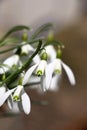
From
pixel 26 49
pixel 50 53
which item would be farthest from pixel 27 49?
pixel 50 53

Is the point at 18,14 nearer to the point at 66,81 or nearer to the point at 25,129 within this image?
the point at 66,81

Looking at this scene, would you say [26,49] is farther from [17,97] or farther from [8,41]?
[17,97]

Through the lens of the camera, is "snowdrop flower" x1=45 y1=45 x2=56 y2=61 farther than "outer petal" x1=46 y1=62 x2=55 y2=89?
Yes

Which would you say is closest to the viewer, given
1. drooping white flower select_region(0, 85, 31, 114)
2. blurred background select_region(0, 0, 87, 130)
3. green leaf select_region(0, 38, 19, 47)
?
drooping white flower select_region(0, 85, 31, 114)

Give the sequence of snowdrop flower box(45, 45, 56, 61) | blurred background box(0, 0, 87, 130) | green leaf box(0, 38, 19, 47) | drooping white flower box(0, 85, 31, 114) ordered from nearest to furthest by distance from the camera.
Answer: drooping white flower box(0, 85, 31, 114) → green leaf box(0, 38, 19, 47) → snowdrop flower box(45, 45, 56, 61) → blurred background box(0, 0, 87, 130)

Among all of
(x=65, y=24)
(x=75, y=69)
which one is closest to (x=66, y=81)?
(x=75, y=69)

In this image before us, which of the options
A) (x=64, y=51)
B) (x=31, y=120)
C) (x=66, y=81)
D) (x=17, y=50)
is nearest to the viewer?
(x=17, y=50)

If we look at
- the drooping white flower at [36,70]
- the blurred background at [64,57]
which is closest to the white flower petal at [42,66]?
the drooping white flower at [36,70]

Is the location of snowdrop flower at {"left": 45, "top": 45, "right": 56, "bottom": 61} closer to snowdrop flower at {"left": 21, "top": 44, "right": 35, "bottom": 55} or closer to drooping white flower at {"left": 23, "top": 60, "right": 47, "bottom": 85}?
snowdrop flower at {"left": 21, "top": 44, "right": 35, "bottom": 55}


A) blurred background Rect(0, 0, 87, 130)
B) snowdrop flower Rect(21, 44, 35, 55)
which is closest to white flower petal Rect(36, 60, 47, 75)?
snowdrop flower Rect(21, 44, 35, 55)
